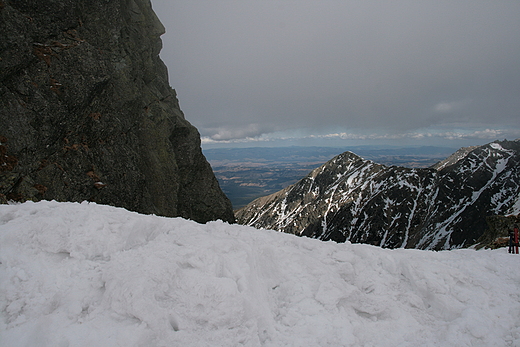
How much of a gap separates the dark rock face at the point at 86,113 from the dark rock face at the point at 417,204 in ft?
297

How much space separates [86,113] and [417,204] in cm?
12680

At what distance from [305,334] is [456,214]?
124 metres

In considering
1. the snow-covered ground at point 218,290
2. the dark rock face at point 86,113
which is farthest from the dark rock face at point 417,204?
the snow-covered ground at point 218,290

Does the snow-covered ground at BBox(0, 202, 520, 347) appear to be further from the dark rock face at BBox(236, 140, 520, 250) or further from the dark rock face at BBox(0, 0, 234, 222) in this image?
the dark rock face at BBox(236, 140, 520, 250)

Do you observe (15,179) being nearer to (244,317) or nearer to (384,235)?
(244,317)

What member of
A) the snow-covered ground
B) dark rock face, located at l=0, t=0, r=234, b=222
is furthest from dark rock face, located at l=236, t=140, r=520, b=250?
the snow-covered ground

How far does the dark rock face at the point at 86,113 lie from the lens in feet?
81.6

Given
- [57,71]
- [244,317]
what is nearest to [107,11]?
[57,71]

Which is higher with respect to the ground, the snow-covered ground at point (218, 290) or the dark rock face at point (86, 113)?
the dark rock face at point (86, 113)

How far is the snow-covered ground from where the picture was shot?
6.26 m

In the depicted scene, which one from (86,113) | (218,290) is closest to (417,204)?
(86,113)

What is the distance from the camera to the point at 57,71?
1105 inches

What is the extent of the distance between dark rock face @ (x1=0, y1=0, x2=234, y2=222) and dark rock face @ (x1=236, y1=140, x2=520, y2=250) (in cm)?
9041

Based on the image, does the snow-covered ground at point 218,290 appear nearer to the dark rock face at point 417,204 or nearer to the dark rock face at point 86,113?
the dark rock face at point 86,113
